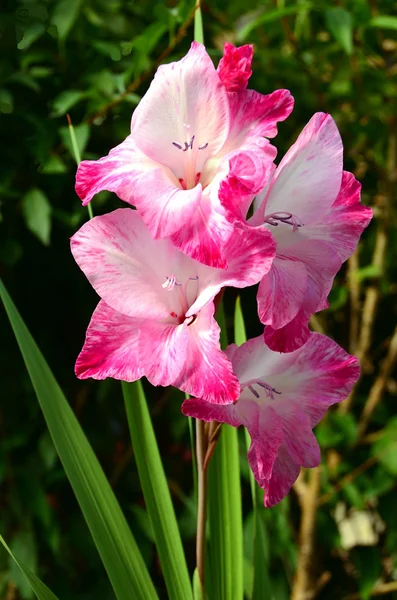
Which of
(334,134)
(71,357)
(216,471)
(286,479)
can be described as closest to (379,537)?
(71,357)

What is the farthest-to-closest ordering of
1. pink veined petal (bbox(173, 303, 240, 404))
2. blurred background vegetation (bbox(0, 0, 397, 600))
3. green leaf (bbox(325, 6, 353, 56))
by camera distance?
blurred background vegetation (bbox(0, 0, 397, 600)), green leaf (bbox(325, 6, 353, 56)), pink veined petal (bbox(173, 303, 240, 404))

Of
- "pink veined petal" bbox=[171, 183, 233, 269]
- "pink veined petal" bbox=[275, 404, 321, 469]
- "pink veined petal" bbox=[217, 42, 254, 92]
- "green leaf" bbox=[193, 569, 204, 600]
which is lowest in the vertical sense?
"green leaf" bbox=[193, 569, 204, 600]

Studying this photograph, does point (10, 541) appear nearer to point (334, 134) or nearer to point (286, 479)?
point (286, 479)

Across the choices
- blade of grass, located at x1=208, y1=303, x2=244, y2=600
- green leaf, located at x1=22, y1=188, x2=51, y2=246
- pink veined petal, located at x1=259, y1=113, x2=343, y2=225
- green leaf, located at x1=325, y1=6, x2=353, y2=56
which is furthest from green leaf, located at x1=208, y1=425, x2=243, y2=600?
green leaf, located at x1=325, y1=6, x2=353, y2=56

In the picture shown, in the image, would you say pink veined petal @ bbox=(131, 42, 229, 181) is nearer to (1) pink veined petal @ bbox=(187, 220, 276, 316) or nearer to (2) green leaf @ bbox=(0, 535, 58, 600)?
(1) pink veined petal @ bbox=(187, 220, 276, 316)

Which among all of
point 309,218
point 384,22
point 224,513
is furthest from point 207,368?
point 384,22
